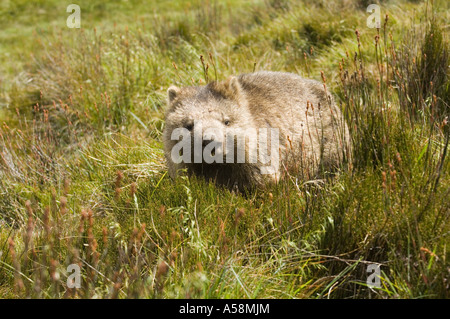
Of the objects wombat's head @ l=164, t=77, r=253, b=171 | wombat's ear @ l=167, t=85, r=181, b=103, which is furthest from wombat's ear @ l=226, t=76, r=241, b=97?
wombat's ear @ l=167, t=85, r=181, b=103

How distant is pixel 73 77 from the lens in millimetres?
6469

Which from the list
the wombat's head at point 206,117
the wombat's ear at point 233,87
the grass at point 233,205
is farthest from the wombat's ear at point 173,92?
the grass at point 233,205

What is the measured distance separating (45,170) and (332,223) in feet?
9.51

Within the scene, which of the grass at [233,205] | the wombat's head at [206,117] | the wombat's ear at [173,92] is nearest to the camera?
the grass at [233,205]

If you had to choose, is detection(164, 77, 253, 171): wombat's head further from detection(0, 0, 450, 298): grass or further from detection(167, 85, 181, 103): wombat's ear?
detection(0, 0, 450, 298): grass

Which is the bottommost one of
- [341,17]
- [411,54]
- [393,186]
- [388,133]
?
[393,186]

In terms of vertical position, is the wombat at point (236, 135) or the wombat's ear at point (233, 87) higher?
the wombat's ear at point (233, 87)

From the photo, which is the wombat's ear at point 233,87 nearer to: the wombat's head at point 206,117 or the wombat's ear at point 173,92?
the wombat's head at point 206,117

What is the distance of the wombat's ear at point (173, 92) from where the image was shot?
4203 millimetres

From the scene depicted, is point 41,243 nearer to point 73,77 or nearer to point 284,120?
point 284,120

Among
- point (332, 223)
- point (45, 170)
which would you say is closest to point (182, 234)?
point (332, 223)

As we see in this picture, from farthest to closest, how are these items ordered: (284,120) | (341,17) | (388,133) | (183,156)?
(341,17) → (284,120) → (183,156) → (388,133)

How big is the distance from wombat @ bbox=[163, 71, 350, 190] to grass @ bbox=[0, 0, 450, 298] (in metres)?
0.19

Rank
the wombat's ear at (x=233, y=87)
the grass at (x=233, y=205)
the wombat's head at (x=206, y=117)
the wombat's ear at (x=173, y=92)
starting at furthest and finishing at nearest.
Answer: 1. the wombat's ear at (x=173, y=92)
2. the wombat's ear at (x=233, y=87)
3. the wombat's head at (x=206, y=117)
4. the grass at (x=233, y=205)
